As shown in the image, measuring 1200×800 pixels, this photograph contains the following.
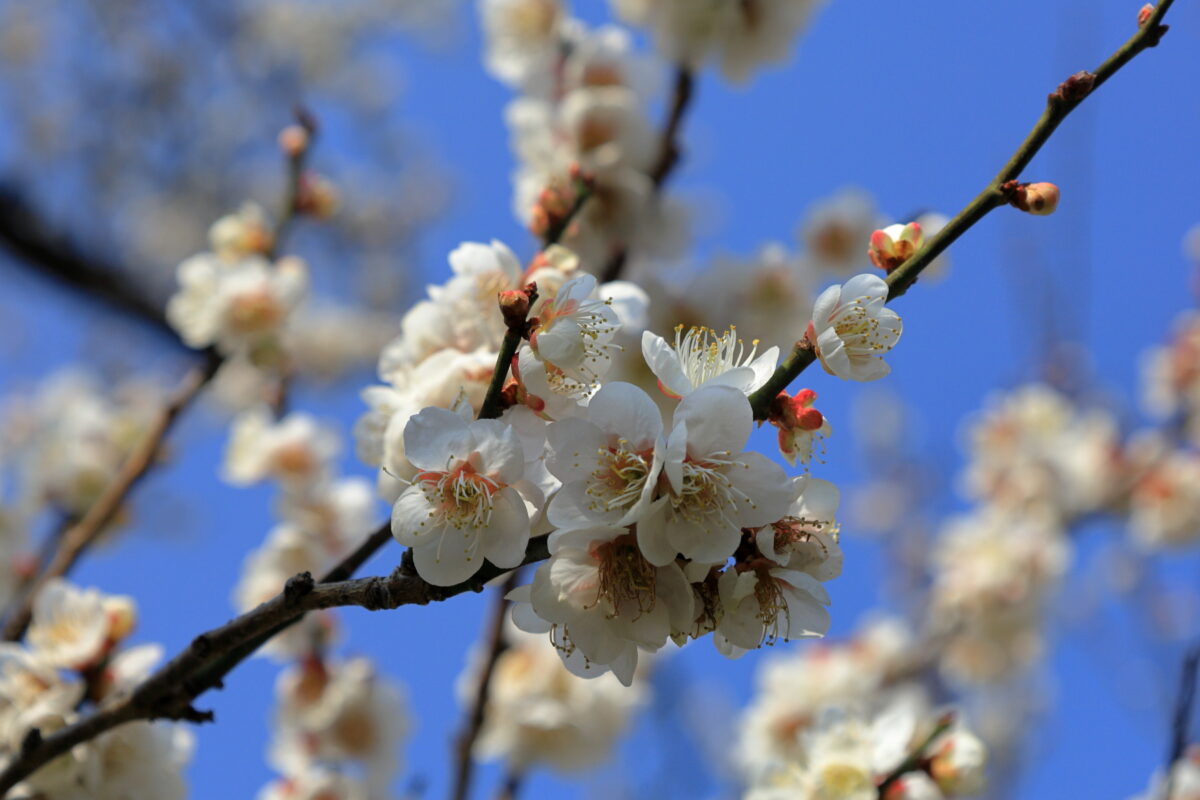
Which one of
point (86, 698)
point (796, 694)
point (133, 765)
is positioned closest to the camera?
point (133, 765)

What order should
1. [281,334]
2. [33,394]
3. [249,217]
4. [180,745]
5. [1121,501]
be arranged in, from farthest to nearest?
[33,394], [1121,501], [249,217], [281,334], [180,745]

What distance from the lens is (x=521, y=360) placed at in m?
0.95

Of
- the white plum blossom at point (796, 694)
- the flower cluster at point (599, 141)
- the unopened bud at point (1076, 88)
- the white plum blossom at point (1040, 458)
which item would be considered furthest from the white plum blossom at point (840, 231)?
the white plum blossom at point (1040, 458)

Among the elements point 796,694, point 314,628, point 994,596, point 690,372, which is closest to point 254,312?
point 314,628

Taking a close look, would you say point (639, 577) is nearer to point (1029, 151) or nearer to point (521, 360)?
point (521, 360)

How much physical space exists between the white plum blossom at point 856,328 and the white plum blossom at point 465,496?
0.31 metres

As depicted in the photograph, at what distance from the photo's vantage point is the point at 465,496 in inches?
36.3

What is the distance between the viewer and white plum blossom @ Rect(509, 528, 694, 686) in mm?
897

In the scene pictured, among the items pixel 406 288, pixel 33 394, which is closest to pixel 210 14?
pixel 406 288

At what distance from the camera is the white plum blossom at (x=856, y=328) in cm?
94

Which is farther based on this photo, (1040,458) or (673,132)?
(1040,458)

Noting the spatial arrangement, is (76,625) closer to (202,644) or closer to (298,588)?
(202,644)

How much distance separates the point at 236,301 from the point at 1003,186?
166 centimetres

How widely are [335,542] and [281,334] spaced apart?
50 centimetres
